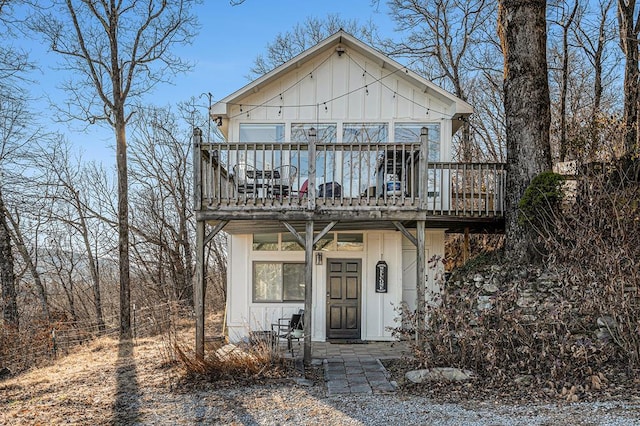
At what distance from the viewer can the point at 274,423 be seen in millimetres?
5797

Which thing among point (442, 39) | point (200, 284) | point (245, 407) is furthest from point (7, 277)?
point (442, 39)

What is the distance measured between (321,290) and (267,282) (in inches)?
45.4

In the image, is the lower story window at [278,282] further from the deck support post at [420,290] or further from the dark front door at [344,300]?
the deck support post at [420,290]

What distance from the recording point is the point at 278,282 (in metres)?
11.1

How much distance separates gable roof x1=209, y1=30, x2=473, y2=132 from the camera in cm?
1072

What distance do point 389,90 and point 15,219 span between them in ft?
40.4

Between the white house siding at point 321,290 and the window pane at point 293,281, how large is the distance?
0.15 m

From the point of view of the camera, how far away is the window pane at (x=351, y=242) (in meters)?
11.1

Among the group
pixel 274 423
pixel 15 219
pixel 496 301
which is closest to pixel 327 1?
pixel 15 219

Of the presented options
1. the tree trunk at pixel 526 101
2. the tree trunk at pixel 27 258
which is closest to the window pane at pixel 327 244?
the tree trunk at pixel 526 101

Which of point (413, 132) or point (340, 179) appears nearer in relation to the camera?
point (340, 179)

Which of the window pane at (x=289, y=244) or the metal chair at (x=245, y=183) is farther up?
the metal chair at (x=245, y=183)

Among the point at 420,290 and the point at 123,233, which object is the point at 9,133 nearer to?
the point at 123,233

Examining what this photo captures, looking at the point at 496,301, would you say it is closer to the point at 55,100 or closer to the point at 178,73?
the point at 178,73
